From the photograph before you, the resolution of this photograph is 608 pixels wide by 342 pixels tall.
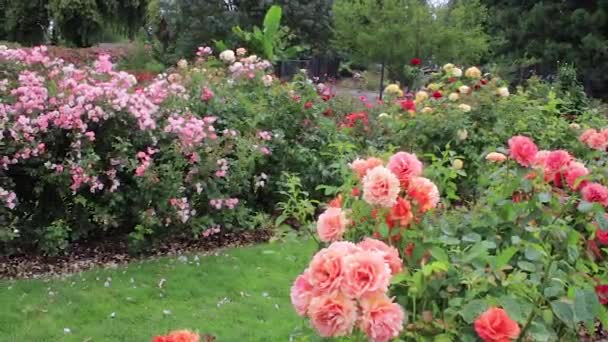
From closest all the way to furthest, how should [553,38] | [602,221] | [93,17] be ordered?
[602,221]
[553,38]
[93,17]

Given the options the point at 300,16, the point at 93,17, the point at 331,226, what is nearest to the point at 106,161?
the point at 331,226

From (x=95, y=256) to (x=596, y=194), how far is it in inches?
150

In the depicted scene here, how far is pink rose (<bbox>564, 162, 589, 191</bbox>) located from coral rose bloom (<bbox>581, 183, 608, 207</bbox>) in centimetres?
7

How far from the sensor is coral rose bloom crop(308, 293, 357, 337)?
151 centimetres

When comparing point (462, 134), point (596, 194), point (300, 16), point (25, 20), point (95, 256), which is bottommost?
point (95, 256)

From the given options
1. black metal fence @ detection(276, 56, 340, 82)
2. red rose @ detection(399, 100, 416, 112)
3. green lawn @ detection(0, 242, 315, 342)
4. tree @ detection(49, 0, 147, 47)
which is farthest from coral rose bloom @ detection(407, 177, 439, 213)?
tree @ detection(49, 0, 147, 47)

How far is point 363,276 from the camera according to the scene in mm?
1517

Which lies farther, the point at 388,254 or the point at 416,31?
the point at 416,31

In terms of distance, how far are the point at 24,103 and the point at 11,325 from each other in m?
1.74

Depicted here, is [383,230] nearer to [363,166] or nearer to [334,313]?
[363,166]

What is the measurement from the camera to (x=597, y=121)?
686 cm

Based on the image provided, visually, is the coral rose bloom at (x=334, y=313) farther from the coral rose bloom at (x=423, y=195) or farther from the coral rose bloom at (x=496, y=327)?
the coral rose bloom at (x=423, y=195)

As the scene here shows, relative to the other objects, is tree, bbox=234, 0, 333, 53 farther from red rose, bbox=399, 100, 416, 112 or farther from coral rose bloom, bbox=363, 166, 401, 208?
coral rose bloom, bbox=363, 166, 401, 208

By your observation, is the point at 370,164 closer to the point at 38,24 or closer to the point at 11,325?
the point at 11,325
